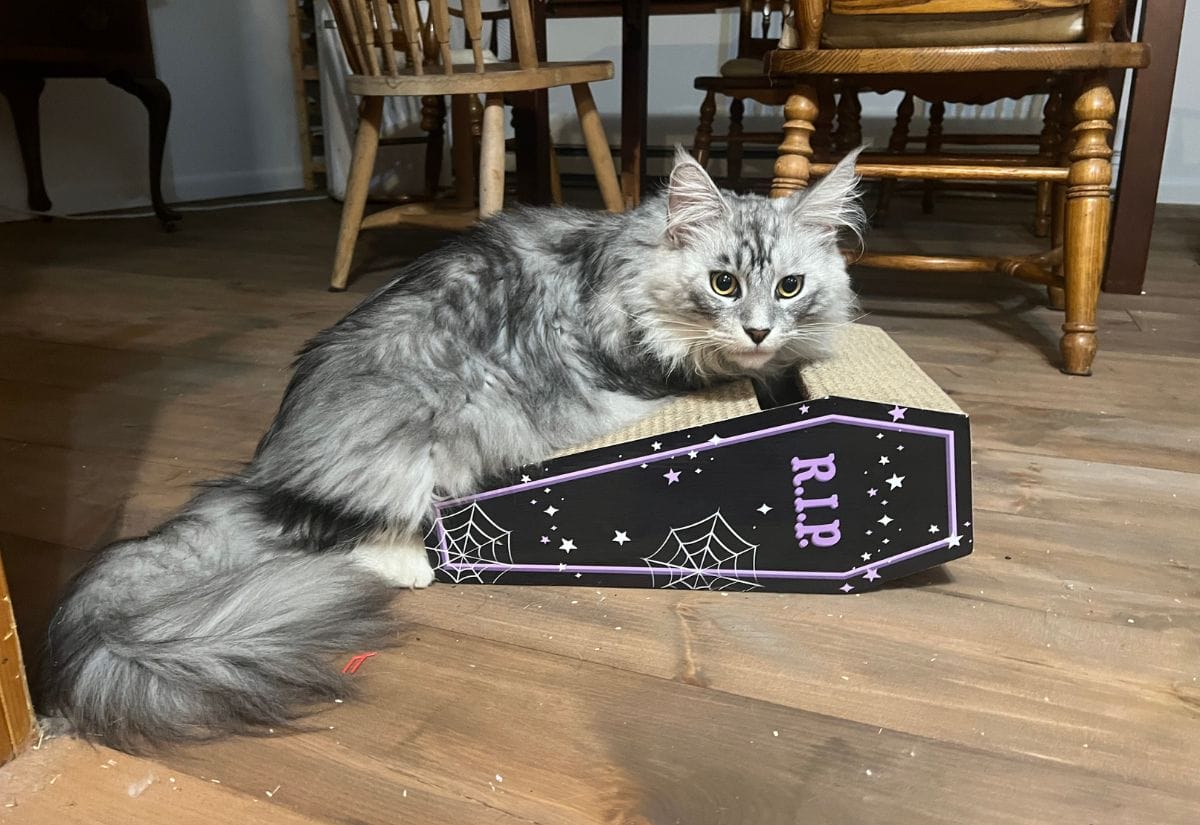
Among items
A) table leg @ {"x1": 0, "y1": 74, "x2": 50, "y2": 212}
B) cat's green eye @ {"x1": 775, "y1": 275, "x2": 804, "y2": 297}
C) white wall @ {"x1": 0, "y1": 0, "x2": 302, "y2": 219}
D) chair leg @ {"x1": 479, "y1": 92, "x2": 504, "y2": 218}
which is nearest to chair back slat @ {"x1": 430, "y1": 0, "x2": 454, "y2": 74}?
chair leg @ {"x1": 479, "y1": 92, "x2": 504, "y2": 218}

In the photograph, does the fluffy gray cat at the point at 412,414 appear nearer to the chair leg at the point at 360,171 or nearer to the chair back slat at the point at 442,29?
the chair back slat at the point at 442,29

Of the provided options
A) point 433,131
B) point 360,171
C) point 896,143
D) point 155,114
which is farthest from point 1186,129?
Answer: point 155,114

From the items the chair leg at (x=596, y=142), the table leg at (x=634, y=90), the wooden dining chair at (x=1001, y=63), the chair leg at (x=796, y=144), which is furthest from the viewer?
the table leg at (x=634, y=90)

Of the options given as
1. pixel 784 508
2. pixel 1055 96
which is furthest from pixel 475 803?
pixel 1055 96

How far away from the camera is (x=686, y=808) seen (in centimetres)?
69

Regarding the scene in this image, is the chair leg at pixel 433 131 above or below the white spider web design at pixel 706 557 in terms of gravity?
above

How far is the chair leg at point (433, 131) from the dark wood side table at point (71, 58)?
960mm

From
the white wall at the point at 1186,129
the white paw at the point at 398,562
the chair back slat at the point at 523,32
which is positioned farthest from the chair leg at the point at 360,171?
the white wall at the point at 1186,129

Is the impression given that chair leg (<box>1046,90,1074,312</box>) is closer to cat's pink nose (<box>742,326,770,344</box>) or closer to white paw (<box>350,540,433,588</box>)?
cat's pink nose (<box>742,326,770,344</box>)

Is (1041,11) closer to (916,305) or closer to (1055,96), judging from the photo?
(916,305)

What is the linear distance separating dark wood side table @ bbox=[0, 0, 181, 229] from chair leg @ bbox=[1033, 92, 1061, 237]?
9.97 ft

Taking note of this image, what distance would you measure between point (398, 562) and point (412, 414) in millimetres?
174

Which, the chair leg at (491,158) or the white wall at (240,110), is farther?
the white wall at (240,110)

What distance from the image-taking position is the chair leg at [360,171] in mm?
2266
